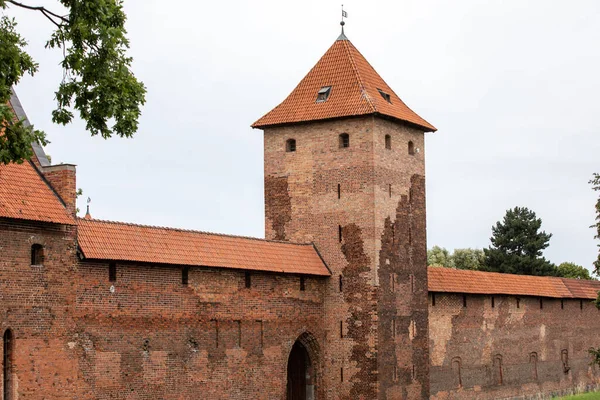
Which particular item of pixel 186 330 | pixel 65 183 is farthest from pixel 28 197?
pixel 186 330

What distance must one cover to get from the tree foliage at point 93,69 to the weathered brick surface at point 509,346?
19.0 meters

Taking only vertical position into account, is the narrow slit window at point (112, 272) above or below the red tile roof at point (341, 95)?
below

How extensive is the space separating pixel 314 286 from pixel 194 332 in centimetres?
564

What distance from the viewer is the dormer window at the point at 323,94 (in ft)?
112

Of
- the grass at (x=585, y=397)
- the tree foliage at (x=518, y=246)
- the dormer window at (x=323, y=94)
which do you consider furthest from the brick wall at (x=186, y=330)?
the tree foliage at (x=518, y=246)

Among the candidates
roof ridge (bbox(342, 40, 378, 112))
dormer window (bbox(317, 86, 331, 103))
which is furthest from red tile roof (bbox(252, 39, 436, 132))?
dormer window (bbox(317, 86, 331, 103))

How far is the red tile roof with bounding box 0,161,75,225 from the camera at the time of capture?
23.0m

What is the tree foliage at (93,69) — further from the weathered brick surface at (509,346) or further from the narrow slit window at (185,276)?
the weathered brick surface at (509,346)

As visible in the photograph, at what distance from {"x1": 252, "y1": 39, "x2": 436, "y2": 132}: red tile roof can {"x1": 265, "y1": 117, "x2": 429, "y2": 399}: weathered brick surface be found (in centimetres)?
32

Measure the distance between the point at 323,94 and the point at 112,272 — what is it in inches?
442

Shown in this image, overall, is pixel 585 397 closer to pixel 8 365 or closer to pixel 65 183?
pixel 65 183

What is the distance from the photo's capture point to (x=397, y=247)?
33188mm

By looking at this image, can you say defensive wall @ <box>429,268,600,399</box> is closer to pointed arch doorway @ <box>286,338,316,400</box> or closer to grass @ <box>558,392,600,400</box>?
grass @ <box>558,392,600,400</box>

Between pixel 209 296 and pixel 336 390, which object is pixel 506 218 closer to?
pixel 336 390
